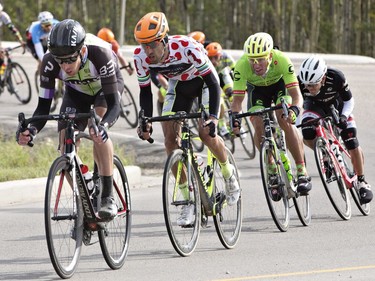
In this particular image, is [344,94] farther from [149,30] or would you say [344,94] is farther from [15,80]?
[15,80]

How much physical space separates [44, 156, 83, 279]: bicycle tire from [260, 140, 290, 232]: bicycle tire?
104 inches

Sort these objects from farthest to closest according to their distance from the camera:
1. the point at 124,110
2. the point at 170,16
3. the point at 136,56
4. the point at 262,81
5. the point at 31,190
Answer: the point at 170,16 → the point at 124,110 → the point at 31,190 → the point at 262,81 → the point at 136,56

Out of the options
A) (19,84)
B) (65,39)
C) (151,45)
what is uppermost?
(65,39)

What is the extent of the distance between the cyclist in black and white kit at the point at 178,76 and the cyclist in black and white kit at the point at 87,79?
0.38 m

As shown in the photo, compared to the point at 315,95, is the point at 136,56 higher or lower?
higher

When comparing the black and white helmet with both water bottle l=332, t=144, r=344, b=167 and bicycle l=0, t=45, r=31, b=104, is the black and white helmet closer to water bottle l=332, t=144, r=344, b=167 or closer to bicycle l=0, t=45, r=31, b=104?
water bottle l=332, t=144, r=344, b=167

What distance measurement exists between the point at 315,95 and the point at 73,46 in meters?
4.07

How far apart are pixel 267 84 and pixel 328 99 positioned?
79 cm

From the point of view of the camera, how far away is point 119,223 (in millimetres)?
8914

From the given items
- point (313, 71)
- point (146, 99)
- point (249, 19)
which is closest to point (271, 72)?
point (313, 71)

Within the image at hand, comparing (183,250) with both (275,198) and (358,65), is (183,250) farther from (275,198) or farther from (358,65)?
(358,65)

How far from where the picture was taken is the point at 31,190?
501 inches

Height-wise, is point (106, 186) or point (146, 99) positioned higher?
point (146, 99)

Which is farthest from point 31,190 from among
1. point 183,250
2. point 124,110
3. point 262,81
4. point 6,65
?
point 6,65
